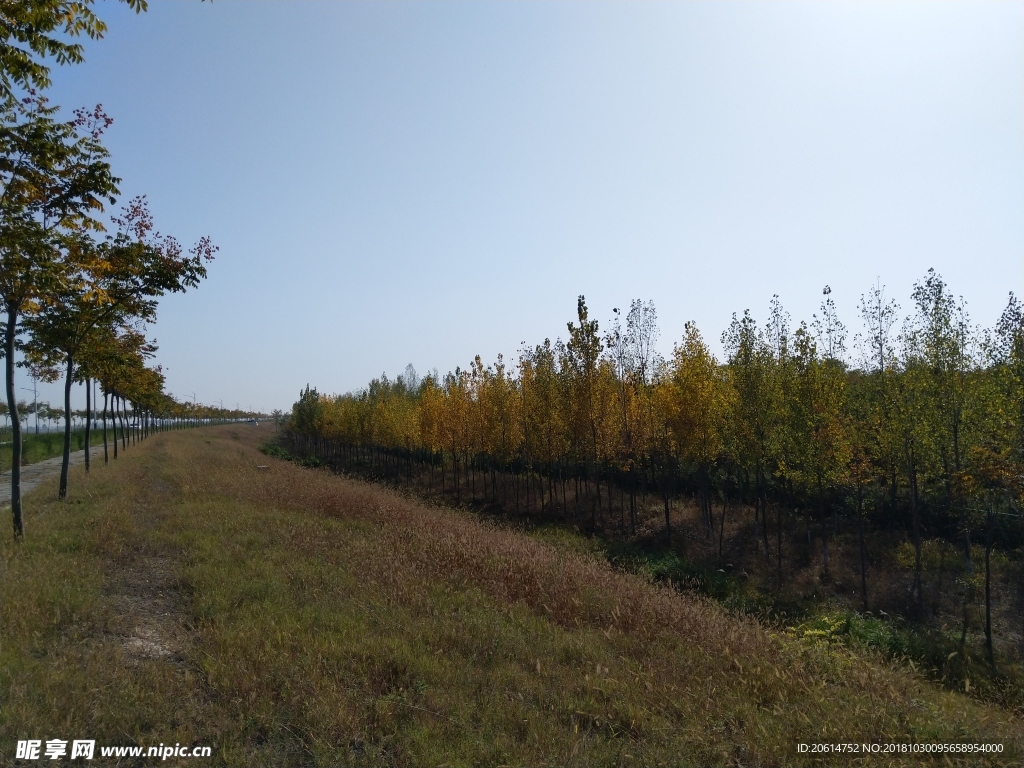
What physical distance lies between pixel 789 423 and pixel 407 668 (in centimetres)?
1515

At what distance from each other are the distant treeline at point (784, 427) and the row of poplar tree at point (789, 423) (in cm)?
6

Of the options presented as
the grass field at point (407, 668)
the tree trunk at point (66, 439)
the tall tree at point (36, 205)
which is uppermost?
the tall tree at point (36, 205)

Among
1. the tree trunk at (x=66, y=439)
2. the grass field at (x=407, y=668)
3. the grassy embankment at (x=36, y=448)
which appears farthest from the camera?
the grassy embankment at (x=36, y=448)

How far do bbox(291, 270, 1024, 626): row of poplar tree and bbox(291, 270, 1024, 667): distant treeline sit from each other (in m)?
0.06

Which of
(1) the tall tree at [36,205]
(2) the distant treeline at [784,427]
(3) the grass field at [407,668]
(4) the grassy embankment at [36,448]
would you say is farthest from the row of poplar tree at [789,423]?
(4) the grassy embankment at [36,448]

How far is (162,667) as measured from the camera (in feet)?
16.8

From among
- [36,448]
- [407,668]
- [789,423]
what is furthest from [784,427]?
[36,448]

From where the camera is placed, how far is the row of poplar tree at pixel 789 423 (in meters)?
14.4

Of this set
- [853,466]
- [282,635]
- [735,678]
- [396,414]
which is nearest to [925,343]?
[853,466]

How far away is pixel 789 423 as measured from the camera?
17.1 metres

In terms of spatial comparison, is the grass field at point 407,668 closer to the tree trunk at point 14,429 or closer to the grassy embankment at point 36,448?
the tree trunk at point 14,429

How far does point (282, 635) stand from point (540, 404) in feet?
63.9

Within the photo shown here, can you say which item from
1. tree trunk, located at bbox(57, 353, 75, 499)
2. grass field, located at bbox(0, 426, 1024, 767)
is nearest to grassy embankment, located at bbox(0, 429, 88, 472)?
tree trunk, located at bbox(57, 353, 75, 499)

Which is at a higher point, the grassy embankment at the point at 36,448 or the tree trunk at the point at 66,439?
the tree trunk at the point at 66,439
